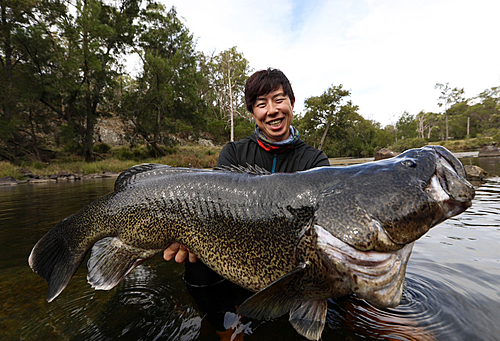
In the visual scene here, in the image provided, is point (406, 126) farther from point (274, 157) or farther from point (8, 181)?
point (8, 181)

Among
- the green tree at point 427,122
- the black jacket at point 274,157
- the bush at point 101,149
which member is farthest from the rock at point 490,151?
the green tree at point 427,122

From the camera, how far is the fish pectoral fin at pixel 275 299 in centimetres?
127

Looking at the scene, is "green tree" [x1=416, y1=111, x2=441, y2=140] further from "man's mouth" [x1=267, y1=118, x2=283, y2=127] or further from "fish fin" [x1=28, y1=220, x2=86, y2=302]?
"fish fin" [x1=28, y1=220, x2=86, y2=302]

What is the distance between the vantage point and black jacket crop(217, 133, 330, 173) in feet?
9.63

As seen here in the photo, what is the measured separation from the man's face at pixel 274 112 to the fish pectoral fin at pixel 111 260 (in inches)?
77.5

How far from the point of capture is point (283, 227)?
1.45 meters

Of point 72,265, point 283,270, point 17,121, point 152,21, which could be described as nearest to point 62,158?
point 17,121

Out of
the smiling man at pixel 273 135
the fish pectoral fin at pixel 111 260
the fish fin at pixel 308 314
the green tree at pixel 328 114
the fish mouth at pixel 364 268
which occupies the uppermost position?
the green tree at pixel 328 114

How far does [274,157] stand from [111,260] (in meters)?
2.19

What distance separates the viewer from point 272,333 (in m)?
1.75

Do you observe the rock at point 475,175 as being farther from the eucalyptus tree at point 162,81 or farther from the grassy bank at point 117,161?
the eucalyptus tree at point 162,81

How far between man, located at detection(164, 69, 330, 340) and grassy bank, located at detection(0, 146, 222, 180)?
794 inches

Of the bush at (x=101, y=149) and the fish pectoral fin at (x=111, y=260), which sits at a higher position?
the bush at (x=101, y=149)

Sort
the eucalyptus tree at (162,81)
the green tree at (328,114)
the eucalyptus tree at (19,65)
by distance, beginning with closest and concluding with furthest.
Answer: the eucalyptus tree at (19,65)
the eucalyptus tree at (162,81)
the green tree at (328,114)
